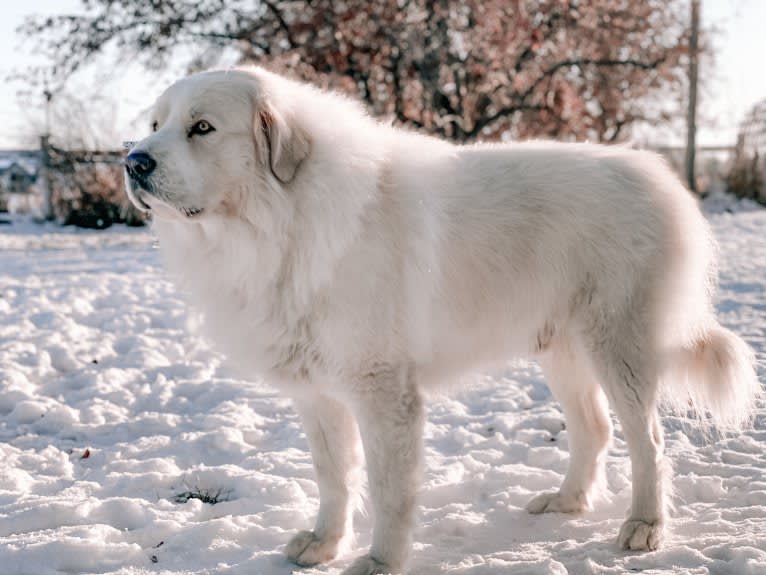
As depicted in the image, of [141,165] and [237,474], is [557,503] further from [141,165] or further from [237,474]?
[141,165]

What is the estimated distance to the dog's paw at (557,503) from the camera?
3283mm

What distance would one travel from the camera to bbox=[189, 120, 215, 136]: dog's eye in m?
2.68

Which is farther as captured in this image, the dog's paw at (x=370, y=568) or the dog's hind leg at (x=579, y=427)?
the dog's hind leg at (x=579, y=427)

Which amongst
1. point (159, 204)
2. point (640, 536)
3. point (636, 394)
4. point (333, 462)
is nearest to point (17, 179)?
point (159, 204)

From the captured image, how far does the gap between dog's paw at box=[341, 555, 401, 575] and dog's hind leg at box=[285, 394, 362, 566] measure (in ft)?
0.91

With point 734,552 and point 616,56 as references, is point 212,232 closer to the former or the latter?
point 734,552

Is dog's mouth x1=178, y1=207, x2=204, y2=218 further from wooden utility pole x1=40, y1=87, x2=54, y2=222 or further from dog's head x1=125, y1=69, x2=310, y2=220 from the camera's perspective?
wooden utility pole x1=40, y1=87, x2=54, y2=222

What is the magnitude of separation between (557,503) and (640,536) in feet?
1.53

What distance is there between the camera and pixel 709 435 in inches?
157

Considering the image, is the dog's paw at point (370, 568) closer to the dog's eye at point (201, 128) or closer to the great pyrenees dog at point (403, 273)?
the great pyrenees dog at point (403, 273)

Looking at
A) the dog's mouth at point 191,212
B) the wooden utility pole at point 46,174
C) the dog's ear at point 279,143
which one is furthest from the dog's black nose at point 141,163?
the wooden utility pole at point 46,174

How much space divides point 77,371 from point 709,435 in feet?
13.4

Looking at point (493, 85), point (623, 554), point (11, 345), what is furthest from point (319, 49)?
point (623, 554)

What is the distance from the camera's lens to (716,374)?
3.29 m
